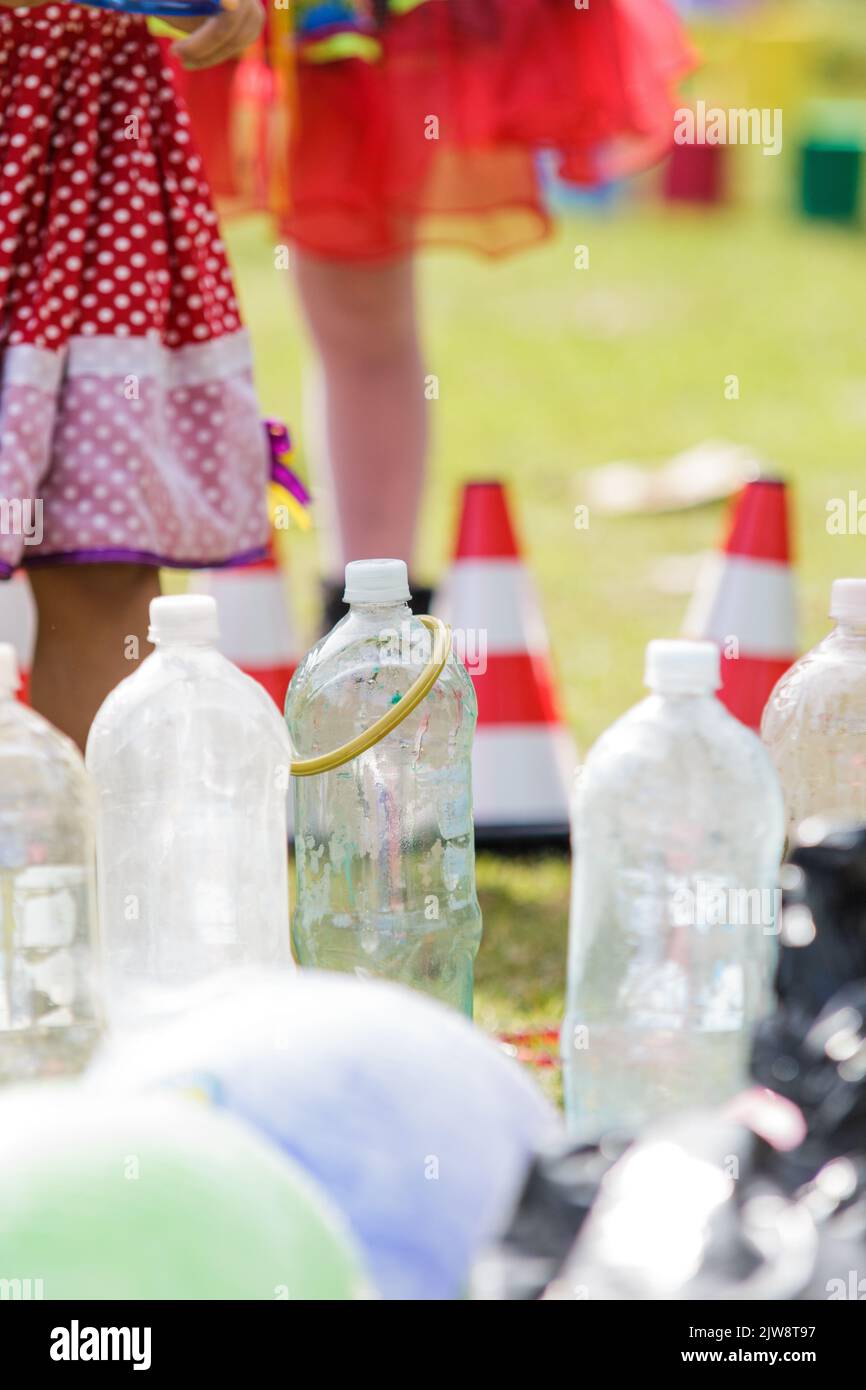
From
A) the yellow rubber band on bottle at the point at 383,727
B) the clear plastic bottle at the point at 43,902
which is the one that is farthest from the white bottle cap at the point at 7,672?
the yellow rubber band on bottle at the point at 383,727

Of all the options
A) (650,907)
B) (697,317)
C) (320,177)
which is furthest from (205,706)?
(697,317)

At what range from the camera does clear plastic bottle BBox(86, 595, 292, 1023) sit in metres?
2.20

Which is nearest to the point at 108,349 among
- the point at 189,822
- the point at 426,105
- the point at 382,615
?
the point at 382,615

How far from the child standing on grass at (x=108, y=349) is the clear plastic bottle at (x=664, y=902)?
2.57ft

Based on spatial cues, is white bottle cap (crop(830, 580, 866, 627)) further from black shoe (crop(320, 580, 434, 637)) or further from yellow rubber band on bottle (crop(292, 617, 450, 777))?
black shoe (crop(320, 580, 434, 637))

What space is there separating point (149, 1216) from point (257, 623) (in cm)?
240

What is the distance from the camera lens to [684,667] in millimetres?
1868

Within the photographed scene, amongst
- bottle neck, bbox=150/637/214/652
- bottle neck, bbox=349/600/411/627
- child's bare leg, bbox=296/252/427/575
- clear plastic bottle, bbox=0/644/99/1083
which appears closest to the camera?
clear plastic bottle, bbox=0/644/99/1083

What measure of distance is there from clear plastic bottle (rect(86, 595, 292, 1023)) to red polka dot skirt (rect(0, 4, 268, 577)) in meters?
0.32

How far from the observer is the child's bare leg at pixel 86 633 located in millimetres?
2615

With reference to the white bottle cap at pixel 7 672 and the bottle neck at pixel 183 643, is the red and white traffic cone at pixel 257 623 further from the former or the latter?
the white bottle cap at pixel 7 672

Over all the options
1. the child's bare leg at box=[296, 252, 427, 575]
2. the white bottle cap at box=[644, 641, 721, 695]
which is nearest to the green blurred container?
the child's bare leg at box=[296, 252, 427, 575]

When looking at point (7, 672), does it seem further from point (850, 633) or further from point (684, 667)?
point (850, 633)

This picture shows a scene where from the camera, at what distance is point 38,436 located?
2436 mm
